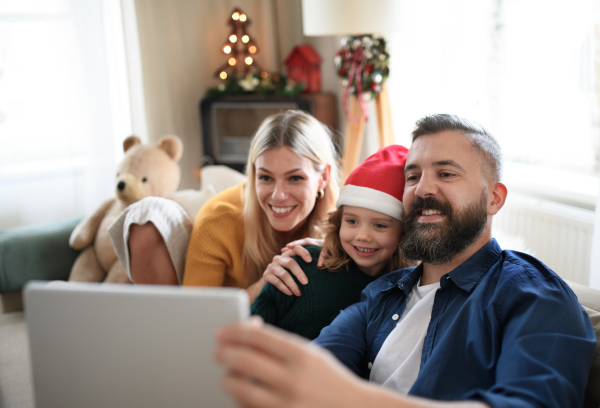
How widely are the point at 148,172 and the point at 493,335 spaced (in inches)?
72.8

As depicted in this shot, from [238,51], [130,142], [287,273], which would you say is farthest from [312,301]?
[238,51]

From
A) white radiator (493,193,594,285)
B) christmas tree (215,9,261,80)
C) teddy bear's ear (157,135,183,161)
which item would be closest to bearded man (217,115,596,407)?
white radiator (493,193,594,285)

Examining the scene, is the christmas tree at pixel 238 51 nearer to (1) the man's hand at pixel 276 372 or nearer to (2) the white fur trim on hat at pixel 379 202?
(2) the white fur trim on hat at pixel 379 202

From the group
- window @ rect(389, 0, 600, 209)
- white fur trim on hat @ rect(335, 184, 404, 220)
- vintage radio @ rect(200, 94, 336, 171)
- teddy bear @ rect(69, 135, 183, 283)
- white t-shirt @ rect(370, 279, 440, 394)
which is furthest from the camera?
vintage radio @ rect(200, 94, 336, 171)

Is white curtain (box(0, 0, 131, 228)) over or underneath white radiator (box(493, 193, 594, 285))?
over

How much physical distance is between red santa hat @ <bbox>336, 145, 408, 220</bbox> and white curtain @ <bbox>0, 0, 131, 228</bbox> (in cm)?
234

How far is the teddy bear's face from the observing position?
7.68 ft

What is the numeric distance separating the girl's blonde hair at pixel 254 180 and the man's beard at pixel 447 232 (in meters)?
0.57

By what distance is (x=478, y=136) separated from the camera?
3.90 feet

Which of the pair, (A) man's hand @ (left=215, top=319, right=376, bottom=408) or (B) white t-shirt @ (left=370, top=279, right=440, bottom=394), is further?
(B) white t-shirt @ (left=370, top=279, right=440, bottom=394)

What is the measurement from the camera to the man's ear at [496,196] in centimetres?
118

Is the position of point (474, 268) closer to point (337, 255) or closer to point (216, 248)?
point (337, 255)

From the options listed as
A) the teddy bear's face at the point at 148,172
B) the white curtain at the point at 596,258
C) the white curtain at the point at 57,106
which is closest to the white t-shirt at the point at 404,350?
the white curtain at the point at 596,258

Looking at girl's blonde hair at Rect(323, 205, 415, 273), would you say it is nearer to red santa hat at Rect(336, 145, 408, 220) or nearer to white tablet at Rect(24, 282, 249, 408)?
red santa hat at Rect(336, 145, 408, 220)
